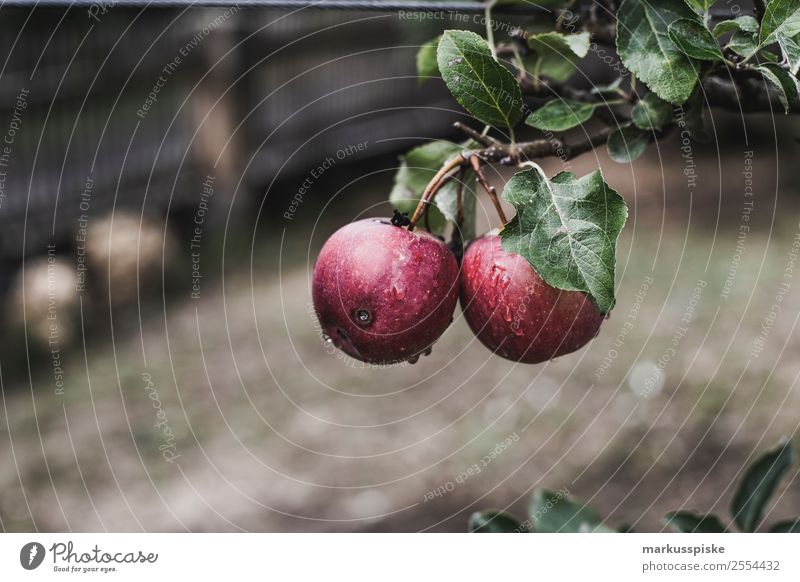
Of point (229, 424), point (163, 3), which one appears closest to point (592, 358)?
point (229, 424)

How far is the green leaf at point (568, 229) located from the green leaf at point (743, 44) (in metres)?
0.14

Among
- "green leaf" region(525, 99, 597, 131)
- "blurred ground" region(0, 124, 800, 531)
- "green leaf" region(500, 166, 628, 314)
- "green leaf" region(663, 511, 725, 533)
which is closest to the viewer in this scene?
"green leaf" region(500, 166, 628, 314)

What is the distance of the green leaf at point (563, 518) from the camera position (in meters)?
0.71

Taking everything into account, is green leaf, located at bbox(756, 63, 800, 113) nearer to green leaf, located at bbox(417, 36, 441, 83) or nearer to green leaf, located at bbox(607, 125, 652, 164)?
green leaf, located at bbox(607, 125, 652, 164)

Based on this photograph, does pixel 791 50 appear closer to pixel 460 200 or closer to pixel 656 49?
pixel 656 49

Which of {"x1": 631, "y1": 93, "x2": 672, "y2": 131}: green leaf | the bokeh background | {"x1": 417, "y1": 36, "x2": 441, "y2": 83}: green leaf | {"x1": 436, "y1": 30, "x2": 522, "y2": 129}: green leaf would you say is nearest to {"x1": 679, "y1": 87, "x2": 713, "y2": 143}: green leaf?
{"x1": 631, "y1": 93, "x2": 672, "y2": 131}: green leaf

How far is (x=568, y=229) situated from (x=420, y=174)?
0.21m

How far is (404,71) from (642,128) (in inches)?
152

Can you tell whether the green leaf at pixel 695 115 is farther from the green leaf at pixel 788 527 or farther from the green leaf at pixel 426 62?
the green leaf at pixel 788 527

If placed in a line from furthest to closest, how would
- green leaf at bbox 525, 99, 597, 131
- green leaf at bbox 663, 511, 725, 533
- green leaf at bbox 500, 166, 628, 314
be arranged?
green leaf at bbox 663, 511, 725, 533
green leaf at bbox 525, 99, 597, 131
green leaf at bbox 500, 166, 628, 314

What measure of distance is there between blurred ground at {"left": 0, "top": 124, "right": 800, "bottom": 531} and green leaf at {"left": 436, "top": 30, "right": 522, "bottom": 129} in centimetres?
136

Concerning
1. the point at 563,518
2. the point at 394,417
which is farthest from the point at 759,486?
the point at 394,417

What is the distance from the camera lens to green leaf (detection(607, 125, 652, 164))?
0.59 metres

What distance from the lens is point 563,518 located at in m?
0.72
